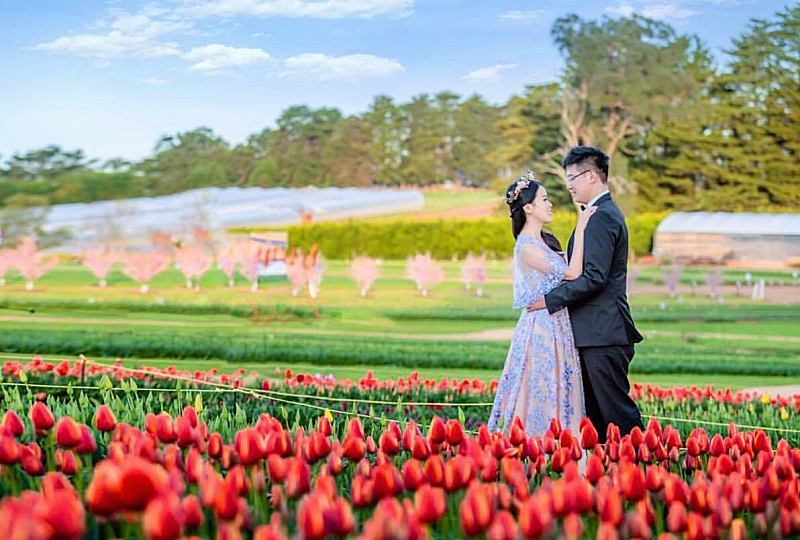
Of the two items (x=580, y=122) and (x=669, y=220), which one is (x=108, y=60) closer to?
(x=580, y=122)

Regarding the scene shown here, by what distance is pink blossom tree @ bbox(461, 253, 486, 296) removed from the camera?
13.7 metres

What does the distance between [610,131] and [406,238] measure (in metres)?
3.80

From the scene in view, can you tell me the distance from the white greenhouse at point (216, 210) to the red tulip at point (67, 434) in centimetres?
977

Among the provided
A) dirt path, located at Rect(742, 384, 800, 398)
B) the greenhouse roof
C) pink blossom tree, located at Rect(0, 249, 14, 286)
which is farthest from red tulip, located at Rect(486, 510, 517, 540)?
the greenhouse roof

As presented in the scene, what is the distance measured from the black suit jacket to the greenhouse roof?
39.7ft

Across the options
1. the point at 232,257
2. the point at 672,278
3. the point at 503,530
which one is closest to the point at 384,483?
the point at 503,530

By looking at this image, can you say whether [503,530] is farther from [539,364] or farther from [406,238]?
[406,238]

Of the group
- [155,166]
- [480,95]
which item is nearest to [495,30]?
[480,95]

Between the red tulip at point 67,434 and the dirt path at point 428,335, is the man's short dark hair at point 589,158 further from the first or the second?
the dirt path at point 428,335

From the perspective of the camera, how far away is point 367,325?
12.5 m

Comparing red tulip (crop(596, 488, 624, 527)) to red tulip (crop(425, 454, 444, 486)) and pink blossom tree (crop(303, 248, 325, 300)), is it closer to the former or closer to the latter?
red tulip (crop(425, 454, 444, 486))

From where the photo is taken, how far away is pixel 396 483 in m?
1.68

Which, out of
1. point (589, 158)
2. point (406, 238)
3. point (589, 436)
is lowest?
point (589, 436)

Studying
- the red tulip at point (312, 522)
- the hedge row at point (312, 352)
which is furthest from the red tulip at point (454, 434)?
the hedge row at point (312, 352)
